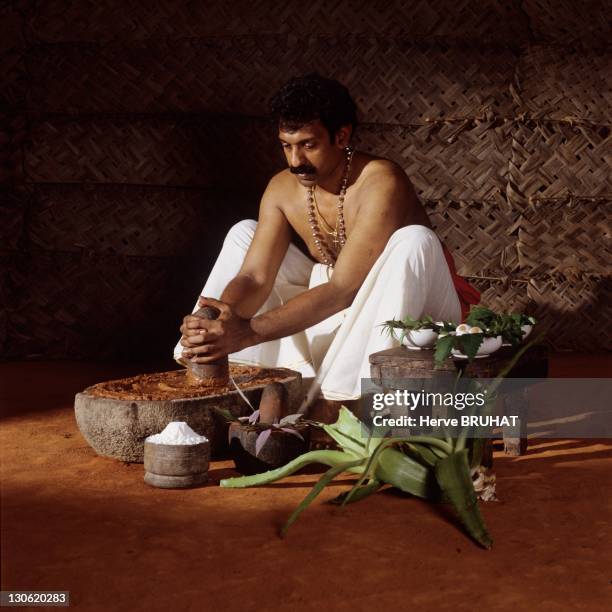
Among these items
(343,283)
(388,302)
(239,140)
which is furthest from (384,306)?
(239,140)

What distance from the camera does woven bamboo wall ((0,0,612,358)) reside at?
4613 mm

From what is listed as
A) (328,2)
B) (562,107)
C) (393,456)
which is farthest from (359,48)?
(393,456)

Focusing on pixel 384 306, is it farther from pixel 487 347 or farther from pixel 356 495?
pixel 356 495

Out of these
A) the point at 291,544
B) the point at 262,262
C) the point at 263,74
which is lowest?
the point at 291,544

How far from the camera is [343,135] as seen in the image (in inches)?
134

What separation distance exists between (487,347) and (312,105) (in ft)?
3.70

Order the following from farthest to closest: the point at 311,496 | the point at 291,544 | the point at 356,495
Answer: the point at 356,495 → the point at 311,496 → the point at 291,544

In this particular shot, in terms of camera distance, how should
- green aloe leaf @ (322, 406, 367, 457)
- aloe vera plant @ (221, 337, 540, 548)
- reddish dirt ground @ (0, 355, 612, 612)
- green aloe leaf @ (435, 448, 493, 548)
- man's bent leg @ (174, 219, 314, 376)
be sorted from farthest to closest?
man's bent leg @ (174, 219, 314, 376) < green aloe leaf @ (322, 406, 367, 457) < aloe vera plant @ (221, 337, 540, 548) < green aloe leaf @ (435, 448, 493, 548) < reddish dirt ground @ (0, 355, 612, 612)

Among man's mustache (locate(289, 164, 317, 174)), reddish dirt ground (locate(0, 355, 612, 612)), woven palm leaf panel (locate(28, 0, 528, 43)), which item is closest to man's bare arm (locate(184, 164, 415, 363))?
man's mustache (locate(289, 164, 317, 174))

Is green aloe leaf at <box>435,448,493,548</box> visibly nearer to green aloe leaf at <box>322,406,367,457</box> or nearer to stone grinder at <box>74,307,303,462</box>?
green aloe leaf at <box>322,406,367,457</box>

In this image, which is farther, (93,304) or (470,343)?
(93,304)

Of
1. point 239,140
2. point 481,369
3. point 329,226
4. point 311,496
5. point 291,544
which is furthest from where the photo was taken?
point 239,140

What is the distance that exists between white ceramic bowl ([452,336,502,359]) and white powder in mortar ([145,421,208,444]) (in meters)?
0.80

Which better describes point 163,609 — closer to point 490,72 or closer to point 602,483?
point 602,483
